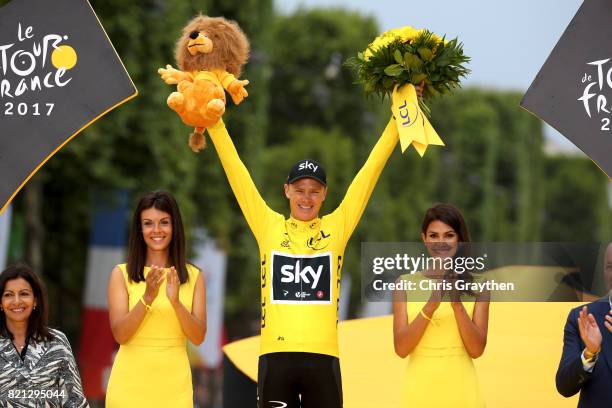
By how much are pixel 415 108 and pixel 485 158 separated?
3188 centimetres

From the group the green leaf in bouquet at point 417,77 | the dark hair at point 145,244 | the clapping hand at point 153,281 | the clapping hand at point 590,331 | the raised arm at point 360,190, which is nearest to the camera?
the clapping hand at point 590,331

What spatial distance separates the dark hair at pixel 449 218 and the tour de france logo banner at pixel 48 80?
1.71m

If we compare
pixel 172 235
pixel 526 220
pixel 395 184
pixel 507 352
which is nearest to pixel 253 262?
pixel 395 184

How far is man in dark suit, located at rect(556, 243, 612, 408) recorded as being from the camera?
5.26 meters

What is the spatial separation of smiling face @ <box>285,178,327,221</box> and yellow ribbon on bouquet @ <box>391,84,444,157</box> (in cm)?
46

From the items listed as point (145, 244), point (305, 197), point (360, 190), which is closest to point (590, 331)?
point (360, 190)

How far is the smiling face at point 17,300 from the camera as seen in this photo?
5.51m

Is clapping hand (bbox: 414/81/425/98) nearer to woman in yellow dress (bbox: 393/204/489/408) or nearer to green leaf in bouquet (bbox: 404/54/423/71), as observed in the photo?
green leaf in bouquet (bbox: 404/54/423/71)

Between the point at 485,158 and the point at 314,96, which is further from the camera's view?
the point at 485,158

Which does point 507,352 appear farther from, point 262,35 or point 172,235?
point 262,35

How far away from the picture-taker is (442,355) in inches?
219

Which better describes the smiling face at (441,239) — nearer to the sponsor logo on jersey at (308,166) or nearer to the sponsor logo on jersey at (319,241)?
the sponsor logo on jersey at (319,241)

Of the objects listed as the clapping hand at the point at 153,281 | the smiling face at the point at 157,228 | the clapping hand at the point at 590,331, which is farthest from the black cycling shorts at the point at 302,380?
the clapping hand at the point at 590,331

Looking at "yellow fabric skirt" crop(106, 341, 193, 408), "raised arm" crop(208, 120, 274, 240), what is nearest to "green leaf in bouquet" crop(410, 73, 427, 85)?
"raised arm" crop(208, 120, 274, 240)
